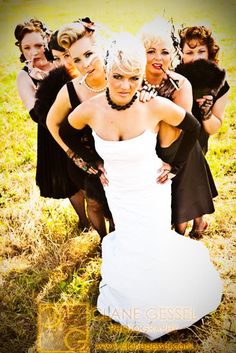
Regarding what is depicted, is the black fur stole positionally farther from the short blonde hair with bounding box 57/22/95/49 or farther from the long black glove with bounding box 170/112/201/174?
the short blonde hair with bounding box 57/22/95/49

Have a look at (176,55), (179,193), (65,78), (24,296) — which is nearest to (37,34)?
(65,78)

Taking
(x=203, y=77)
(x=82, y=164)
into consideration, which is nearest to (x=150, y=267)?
(x=82, y=164)

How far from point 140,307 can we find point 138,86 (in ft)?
3.65

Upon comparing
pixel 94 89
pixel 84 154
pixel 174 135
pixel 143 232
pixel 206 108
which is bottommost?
pixel 143 232

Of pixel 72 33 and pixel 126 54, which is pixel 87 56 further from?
pixel 126 54

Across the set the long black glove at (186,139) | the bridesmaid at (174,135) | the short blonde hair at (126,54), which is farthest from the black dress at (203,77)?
the short blonde hair at (126,54)

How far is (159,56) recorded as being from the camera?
1935mm

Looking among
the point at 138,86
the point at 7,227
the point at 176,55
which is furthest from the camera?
the point at 7,227

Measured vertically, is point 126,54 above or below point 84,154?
above

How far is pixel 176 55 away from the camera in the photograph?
6.75ft

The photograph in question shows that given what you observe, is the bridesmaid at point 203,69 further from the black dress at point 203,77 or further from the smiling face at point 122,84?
the smiling face at point 122,84

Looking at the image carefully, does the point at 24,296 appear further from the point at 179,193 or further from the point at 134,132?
the point at 134,132

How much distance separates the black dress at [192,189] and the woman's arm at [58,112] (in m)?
0.68

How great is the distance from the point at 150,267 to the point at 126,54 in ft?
3.45
